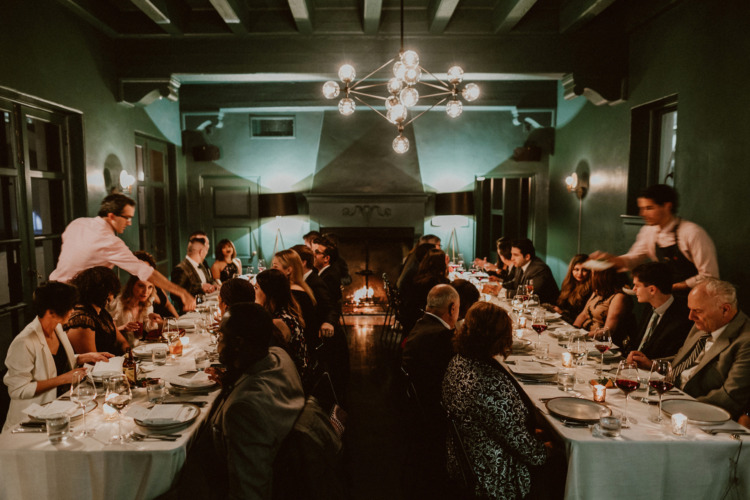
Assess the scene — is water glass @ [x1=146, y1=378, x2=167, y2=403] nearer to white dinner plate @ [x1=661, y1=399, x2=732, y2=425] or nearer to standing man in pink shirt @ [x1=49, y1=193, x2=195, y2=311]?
standing man in pink shirt @ [x1=49, y1=193, x2=195, y2=311]

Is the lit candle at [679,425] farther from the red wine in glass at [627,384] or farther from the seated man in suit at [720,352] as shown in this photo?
the seated man in suit at [720,352]

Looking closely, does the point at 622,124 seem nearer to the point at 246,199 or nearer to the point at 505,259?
the point at 505,259

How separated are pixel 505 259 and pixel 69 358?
15.3 ft

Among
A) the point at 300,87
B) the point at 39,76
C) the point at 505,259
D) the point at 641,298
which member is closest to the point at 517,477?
the point at 641,298

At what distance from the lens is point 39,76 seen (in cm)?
437

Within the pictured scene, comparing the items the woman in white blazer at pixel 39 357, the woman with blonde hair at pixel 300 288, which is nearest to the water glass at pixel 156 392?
the woman in white blazer at pixel 39 357

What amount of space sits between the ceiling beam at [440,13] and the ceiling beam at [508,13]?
482 millimetres

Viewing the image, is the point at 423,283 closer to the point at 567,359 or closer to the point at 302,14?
the point at 567,359

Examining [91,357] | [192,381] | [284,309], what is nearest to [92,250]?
[91,357]

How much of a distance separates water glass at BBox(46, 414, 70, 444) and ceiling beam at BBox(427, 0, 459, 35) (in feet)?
14.0

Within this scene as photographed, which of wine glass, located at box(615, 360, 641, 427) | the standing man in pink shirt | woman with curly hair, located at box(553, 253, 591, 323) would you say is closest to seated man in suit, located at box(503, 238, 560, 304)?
woman with curly hair, located at box(553, 253, 591, 323)

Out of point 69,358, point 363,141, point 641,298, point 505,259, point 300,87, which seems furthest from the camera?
point 363,141

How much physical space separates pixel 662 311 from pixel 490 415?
172 cm

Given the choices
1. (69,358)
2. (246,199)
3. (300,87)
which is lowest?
(69,358)
